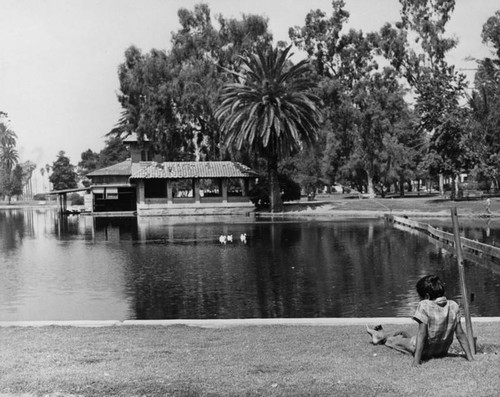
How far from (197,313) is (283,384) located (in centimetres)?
809

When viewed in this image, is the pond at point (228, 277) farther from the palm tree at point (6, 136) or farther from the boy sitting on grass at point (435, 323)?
the palm tree at point (6, 136)

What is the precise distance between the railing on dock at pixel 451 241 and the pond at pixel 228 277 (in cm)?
102

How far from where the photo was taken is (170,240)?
3472 centimetres

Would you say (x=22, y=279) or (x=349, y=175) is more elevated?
(x=349, y=175)

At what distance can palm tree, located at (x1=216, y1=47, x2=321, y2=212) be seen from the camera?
192 ft

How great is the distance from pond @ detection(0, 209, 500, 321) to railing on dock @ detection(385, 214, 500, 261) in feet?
3.34

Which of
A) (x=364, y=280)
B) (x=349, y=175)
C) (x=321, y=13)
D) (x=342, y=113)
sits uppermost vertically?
(x=321, y=13)

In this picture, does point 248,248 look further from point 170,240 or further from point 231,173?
point 231,173

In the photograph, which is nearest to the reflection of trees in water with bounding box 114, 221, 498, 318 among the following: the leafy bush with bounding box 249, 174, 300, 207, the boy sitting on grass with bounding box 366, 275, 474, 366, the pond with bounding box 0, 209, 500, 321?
the pond with bounding box 0, 209, 500, 321

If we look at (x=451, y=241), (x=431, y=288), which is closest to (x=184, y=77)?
(x=451, y=241)

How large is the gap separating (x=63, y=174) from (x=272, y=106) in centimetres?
8664

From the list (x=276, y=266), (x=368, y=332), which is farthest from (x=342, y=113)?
(x=368, y=332)

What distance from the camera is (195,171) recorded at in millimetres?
66812

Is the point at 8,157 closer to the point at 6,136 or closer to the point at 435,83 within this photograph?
the point at 6,136
